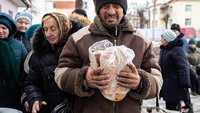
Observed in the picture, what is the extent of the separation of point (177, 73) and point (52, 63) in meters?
3.29

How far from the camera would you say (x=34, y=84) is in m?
2.78

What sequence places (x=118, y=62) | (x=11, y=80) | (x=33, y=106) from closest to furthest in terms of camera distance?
(x=118, y=62), (x=33, y=106), (x=11, y=80)

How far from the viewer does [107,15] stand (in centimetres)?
225

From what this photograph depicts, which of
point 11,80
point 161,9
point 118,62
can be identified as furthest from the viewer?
point 161,9

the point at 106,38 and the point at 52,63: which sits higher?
the point at 106,38

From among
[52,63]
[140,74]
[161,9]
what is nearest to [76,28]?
[52,63]

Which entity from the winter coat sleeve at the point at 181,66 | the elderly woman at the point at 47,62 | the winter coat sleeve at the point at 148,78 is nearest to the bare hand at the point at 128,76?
the winter coat sleeve at the point at 148,78

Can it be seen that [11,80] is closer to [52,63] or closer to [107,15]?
[52,63]

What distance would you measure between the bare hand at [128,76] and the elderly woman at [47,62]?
2.38 ft

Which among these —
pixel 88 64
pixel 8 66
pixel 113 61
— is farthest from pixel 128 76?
pixel 8 66

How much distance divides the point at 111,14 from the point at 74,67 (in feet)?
1.29

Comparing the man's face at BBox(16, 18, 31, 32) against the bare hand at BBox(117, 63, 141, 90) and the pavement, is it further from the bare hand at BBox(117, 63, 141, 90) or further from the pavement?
the pavement

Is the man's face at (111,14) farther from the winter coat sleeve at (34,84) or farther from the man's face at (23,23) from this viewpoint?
the man's face at (23,23)

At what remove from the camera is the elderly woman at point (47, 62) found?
2.70 metres
